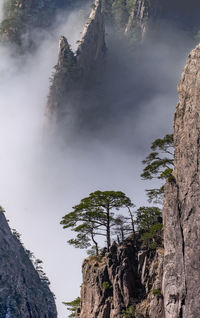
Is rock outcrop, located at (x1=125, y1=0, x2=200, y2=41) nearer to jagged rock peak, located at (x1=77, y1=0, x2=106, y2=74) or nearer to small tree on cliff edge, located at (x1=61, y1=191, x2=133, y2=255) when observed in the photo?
jagged rock peak, located at (x1=77, y1=0, x2=106, y2=74)

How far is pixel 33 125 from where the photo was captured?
167 m

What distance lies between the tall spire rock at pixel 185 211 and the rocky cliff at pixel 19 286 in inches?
2762

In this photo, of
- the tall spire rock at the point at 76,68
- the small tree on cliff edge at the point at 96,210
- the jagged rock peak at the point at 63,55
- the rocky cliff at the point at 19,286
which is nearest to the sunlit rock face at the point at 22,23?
the tall spire rock at the point at 76,68

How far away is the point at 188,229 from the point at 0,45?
157854 millimetres

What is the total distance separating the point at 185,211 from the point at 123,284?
11.3 metres

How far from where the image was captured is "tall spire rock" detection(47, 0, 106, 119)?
482ft

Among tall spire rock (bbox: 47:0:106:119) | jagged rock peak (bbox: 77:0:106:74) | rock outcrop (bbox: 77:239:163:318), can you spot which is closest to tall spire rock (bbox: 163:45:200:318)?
rock outcrop (bbox: 77:239:163:318)

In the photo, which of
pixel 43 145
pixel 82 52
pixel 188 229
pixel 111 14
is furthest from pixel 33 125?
pixel 188 229

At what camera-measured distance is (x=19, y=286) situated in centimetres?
10888

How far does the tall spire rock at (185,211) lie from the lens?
113 ft

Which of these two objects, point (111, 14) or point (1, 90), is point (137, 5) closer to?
point (111, 14)

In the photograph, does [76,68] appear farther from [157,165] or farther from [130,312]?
[130,312]

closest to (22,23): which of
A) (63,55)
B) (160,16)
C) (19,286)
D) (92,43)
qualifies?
(92,43)

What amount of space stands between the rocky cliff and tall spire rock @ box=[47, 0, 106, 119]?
4498 cm
